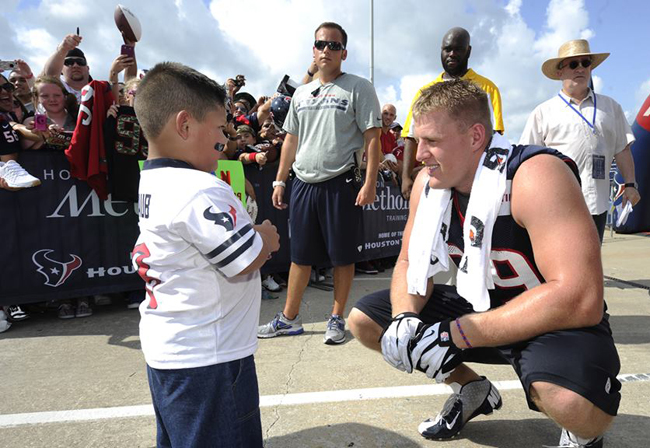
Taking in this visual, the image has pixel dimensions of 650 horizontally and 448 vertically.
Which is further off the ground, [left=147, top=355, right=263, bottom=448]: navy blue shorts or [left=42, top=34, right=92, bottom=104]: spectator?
[left=42, top=34, right=92, bottom=104]: spectator

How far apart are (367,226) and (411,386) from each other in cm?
349

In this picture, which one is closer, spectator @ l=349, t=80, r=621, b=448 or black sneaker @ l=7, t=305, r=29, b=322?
spectator @ l=349, t=80, r=621, b=448

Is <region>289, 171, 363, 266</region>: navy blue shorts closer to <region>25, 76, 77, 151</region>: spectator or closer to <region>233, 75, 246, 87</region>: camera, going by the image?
<region>25, 76, 77, 151</region>: spectator

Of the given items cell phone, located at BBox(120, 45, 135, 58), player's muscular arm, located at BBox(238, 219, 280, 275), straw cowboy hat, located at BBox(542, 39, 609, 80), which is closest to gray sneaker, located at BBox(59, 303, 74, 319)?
cell phone, located at BBox(120, 45, 135, 58)

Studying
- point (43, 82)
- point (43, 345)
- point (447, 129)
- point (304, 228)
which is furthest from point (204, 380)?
point (43, 82)

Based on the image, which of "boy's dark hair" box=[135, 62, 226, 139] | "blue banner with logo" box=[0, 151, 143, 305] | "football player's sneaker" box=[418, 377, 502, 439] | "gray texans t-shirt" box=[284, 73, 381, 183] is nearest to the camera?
"boy's dark hair" box=[135, 62, 226, 139]

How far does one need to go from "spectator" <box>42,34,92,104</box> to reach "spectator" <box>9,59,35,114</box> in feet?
1.55

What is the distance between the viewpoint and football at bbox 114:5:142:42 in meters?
3.65

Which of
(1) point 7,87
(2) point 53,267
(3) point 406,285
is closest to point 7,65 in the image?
(1) point 7,87

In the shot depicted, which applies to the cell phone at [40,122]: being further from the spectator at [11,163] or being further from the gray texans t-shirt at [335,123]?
the gray texans t-shirt at [335,123]

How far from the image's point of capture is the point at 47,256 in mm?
3828

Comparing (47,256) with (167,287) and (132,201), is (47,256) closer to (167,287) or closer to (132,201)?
(132,201)

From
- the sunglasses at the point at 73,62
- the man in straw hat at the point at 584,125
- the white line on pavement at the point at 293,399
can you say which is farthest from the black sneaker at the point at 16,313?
the man in straw hat at the point at 584,125

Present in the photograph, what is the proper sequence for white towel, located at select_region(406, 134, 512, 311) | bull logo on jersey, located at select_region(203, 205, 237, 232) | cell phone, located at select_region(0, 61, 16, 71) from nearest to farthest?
bull logo on jersey, located at select_region(203, 205, 237, 232) → white towel, located at select_region(406, 134, 512, 311) → cell phone, located at select_region(0, 61, 16, 71)
